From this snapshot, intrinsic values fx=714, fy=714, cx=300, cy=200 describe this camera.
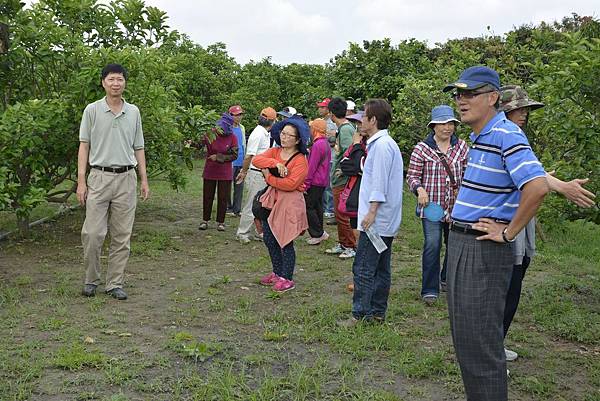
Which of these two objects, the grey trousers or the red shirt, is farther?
the red shirt

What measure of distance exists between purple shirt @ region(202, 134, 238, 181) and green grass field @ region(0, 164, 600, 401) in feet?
5.94

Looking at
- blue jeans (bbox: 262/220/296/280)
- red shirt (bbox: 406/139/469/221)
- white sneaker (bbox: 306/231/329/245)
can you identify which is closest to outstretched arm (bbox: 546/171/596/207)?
red shirt (bbox: 406/139/469/221)

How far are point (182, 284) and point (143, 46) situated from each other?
3792mm

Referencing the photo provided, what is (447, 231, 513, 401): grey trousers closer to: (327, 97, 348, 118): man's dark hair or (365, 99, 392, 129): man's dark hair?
(365, 99, 392, 129): man's dark hair

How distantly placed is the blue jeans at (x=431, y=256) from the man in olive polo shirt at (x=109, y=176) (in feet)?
9.52

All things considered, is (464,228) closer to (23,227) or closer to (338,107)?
(338,107)

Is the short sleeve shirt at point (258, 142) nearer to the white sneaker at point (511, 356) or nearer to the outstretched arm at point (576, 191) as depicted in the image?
the white sneaker at point (511, 356)

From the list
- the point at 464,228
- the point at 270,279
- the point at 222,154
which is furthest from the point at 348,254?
the point at 464,228

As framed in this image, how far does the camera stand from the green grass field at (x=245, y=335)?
15.6ft

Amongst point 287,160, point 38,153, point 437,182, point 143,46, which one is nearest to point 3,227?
point 38,153

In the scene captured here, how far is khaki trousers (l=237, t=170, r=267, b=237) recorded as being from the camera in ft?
32.4

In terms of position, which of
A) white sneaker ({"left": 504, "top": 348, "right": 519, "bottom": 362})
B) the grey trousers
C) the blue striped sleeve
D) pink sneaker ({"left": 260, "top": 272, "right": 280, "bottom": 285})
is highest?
the blue striped sleeve

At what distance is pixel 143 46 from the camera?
974cm

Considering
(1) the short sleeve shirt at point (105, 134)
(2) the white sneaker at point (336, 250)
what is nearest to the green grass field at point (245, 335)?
(2) the white sneaker at point (336, 250)
